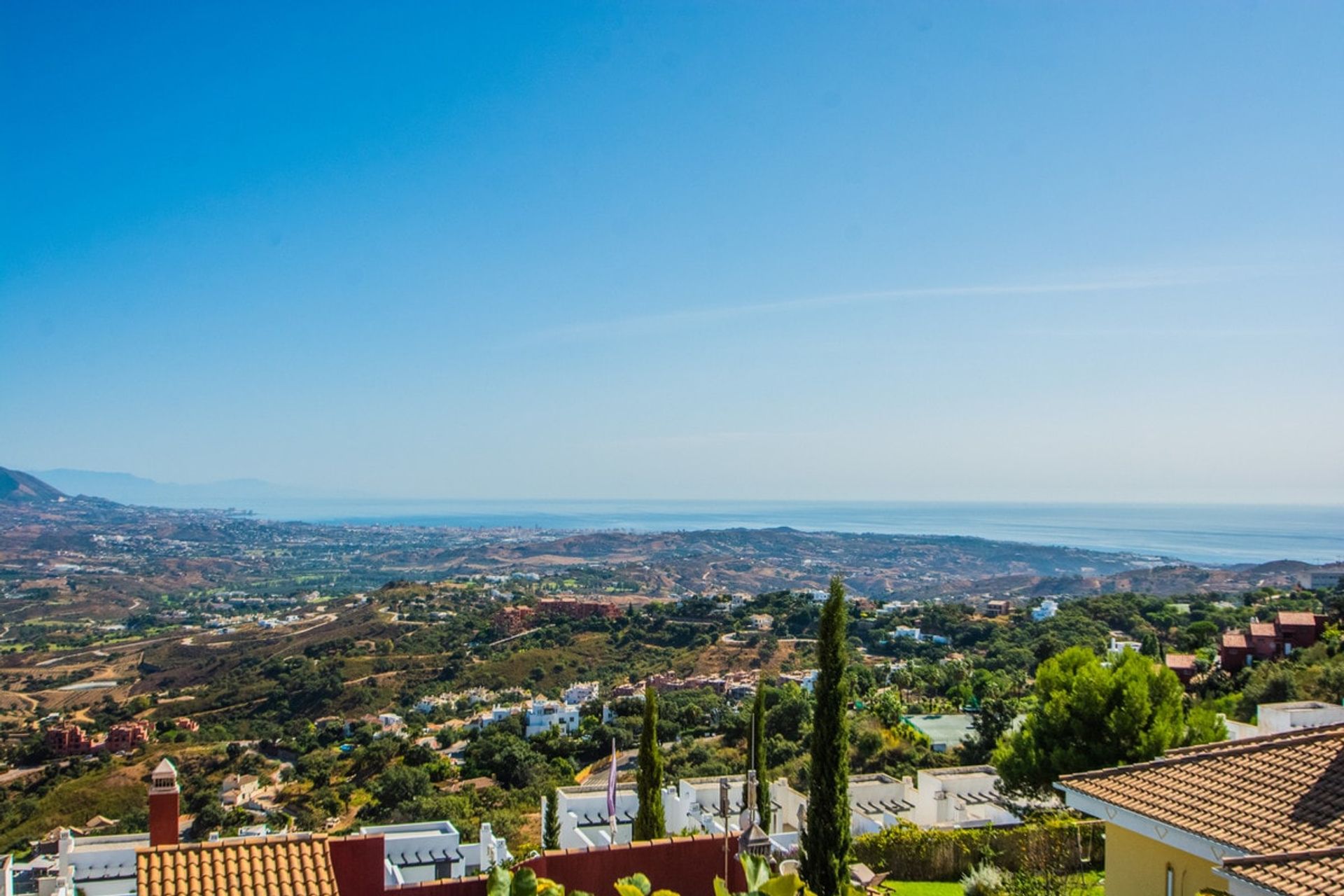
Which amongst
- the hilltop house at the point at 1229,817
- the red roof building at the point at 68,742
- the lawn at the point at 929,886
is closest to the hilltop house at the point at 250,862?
the hilltop house at the point at 1229,817

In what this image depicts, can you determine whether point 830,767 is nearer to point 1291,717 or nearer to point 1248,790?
point 1248,790

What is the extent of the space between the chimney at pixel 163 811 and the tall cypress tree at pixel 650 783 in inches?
253

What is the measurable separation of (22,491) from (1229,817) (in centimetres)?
22906

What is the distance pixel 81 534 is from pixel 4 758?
12113cm

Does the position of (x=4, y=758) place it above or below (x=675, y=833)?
below

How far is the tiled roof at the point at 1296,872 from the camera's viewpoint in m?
3.57

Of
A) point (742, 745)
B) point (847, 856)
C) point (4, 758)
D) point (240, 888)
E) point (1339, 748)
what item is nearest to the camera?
point (240, 888)

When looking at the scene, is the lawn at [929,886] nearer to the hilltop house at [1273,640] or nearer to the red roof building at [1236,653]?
the hilltop house at [1273,640]

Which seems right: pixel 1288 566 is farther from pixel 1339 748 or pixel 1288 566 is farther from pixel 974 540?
pixel 1339 748

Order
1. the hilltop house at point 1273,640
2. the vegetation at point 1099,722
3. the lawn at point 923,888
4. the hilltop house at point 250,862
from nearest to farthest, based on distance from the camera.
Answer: the hilltop house at point 250,862, the lawn at point 923,888, the vegetation at point 1099,722, the hilltop house at point 1273,640

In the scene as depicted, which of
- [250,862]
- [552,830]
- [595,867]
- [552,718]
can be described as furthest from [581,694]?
[250,862]

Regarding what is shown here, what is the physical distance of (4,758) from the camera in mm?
32062

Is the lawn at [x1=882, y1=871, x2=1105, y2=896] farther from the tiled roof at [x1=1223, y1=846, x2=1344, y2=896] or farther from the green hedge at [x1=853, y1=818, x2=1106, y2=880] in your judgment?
the tiled roof at [x1=1223, y1=846, x2=1344, y2=896]

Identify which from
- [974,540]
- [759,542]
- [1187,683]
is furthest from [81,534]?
[1187,683]
